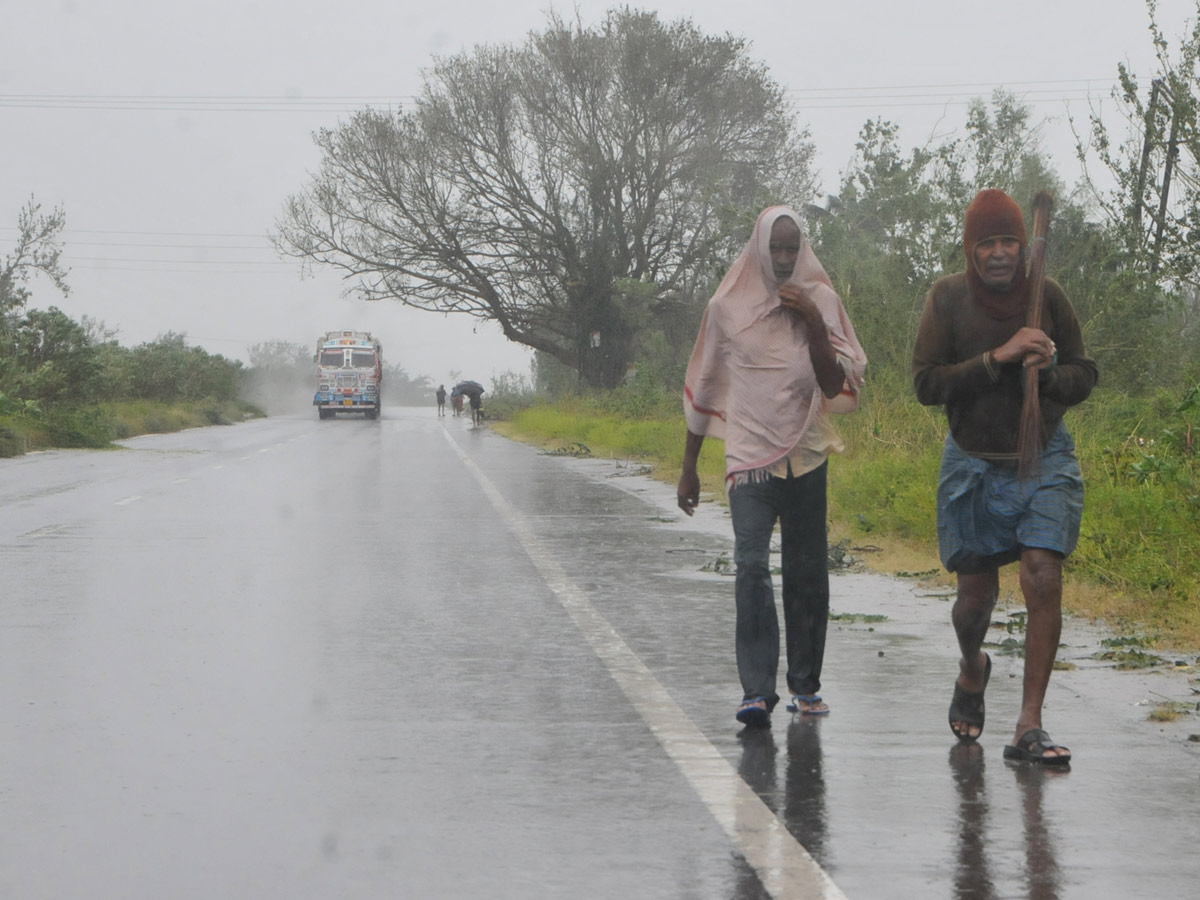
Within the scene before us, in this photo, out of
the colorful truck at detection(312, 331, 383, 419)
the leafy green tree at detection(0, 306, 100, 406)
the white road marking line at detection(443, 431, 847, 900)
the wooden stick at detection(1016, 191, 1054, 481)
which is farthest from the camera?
the colorful truck at detection(312, 331, 383, 419)

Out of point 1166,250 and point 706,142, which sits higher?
point 706,142

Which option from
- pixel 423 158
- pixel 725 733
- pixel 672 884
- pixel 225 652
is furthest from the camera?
pixel 423 158

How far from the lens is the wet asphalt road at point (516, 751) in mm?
4629

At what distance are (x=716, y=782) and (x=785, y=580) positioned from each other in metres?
1.43

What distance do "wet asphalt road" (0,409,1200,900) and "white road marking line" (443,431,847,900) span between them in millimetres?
17

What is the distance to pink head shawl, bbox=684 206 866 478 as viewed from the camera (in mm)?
6668

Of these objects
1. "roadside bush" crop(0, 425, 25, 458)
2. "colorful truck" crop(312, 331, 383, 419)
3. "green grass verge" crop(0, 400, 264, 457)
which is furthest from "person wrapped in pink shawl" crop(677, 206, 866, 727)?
"colorful truck" crop(312, 331, 383, 419)

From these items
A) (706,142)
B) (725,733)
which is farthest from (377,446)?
(725,733)

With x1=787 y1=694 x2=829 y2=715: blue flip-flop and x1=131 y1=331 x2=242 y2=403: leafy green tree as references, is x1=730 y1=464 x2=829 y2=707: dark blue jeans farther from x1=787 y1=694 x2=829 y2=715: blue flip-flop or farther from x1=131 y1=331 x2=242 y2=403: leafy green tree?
x1=131 y1=331 x2=242 y2=403: leafy green tree

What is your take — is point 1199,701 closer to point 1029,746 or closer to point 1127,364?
point 1029,746

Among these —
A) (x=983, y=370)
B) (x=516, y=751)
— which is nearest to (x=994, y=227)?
(x=983, y=370)

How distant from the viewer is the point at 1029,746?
5.91 metres

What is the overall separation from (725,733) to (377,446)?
2969cm

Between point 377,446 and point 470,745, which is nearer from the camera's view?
point 470,745
